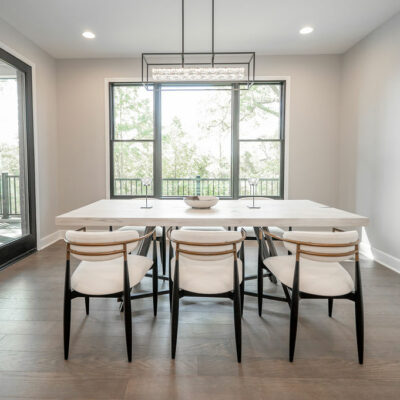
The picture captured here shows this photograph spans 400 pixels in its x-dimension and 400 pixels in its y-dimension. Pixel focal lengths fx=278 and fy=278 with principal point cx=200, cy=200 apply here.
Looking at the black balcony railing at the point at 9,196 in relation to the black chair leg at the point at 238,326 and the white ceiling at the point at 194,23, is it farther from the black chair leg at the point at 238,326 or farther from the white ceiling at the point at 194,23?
the black chair leg at the point at 238,326

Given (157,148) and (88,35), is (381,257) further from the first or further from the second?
(88,35)

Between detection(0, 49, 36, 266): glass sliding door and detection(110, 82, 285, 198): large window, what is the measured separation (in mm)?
1235

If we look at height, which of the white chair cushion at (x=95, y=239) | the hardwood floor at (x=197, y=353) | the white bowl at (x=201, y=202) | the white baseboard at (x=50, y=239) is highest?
the white bowl at (x=201, y=202)

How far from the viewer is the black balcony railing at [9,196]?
3389 millimetres

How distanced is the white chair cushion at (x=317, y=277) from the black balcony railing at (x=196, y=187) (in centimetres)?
290

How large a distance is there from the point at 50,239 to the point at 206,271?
359cm

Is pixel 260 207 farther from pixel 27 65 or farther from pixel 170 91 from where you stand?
pixel 27 65

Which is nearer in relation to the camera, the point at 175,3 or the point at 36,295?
the point at 36,295

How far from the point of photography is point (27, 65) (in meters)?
3.80

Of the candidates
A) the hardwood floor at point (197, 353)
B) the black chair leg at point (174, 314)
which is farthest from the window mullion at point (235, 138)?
the black chair leg at point (174, 314)

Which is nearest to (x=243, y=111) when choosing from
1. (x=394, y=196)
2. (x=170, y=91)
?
(x=170, y=91)

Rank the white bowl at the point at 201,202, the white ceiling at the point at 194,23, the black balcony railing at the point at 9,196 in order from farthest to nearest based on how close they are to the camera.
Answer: the black balcony railing at the point at 9,196, the white ceiling at the point at 194,23, the white bowl at the point at 201,202

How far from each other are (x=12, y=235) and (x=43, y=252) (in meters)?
0.51

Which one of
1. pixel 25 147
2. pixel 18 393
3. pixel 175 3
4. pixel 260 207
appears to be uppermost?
pixel 175 3
